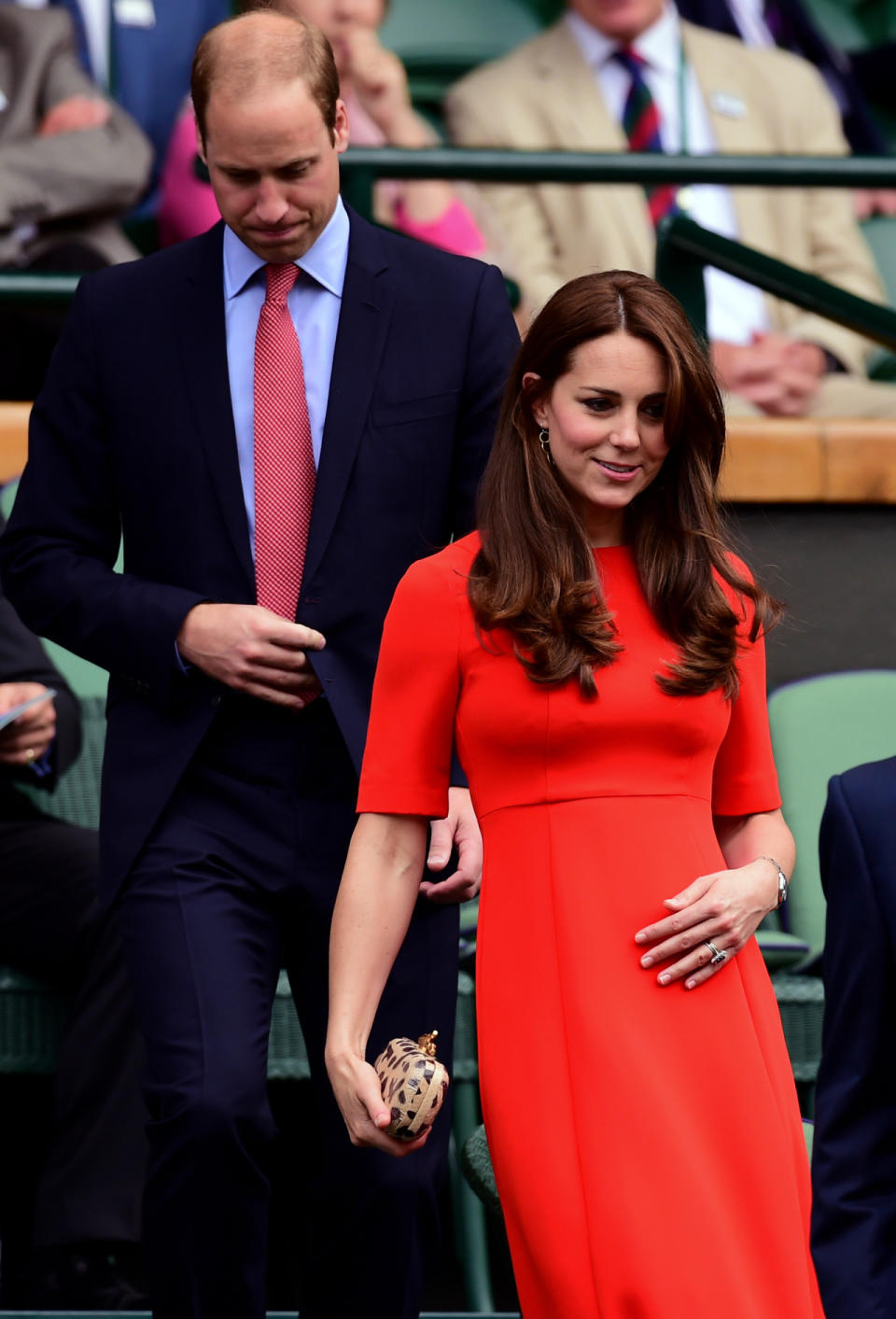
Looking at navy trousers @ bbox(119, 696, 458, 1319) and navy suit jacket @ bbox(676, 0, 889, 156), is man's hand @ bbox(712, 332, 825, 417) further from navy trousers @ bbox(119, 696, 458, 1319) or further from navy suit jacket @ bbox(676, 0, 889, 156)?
navy trousers @ bbox(119, 696, 458, 1319)

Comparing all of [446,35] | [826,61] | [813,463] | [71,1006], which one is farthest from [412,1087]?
[446,35]

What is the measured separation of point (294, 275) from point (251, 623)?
0.51 metres

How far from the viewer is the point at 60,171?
510 cm

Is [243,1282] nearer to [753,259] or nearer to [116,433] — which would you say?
[116,433]

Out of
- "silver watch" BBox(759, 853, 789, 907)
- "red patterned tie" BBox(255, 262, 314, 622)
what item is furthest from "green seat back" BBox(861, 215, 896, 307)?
"silver watch" BBox(759, 853, 789, 907)

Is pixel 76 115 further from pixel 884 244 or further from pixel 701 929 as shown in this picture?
pixel 701 929

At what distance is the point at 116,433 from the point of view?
110 inches

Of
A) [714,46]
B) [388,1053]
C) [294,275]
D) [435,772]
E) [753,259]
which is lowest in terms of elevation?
[388,1053]

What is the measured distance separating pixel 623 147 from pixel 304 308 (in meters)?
3.30

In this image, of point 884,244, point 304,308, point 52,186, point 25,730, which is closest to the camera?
point 304,308

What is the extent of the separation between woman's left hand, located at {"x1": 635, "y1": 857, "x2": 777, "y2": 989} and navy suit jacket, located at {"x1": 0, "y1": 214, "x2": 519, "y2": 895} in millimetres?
573

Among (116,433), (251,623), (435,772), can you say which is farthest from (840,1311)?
(116,433)

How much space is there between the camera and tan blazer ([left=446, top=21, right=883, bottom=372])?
5.50 meters

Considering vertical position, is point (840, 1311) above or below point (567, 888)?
below
